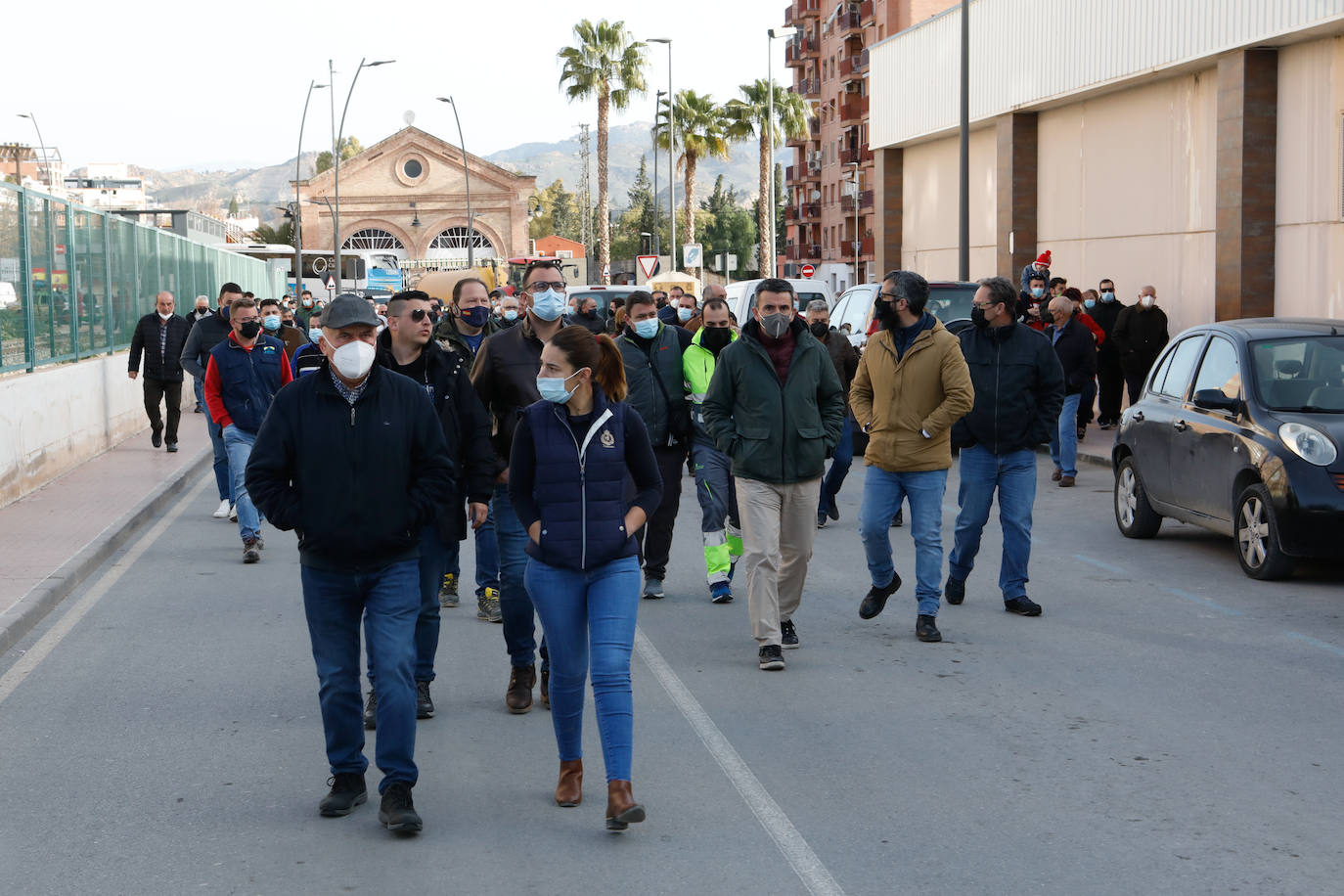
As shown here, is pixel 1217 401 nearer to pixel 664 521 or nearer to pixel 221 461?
pixel 664 521

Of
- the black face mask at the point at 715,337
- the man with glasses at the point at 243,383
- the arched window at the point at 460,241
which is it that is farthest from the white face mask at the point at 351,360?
the arched window at the point at 460,241

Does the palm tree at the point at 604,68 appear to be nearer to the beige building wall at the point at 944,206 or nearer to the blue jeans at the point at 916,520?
the beige building wall at the point at 944,206

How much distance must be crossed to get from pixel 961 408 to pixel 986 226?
85.9 feet

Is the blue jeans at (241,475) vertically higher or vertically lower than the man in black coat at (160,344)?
lower

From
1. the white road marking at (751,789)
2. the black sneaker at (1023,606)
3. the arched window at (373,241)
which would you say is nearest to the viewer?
the white road marking at (751,789)

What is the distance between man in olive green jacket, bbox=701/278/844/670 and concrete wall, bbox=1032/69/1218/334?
695 inches

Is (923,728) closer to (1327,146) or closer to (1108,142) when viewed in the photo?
(1327,146)

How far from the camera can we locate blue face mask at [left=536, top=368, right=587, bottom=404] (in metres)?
5.57

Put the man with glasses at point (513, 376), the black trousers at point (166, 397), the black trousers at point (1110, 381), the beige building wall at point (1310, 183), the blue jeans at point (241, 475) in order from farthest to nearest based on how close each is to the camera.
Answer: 1. the black trousers at point (1110, 381)
2. the beige building wall at point (1310, 183)
3. the black trousers at point (166, 397)
4. the blue jeans at point (241, 475)
5. the man with glasses at point (513, 376)

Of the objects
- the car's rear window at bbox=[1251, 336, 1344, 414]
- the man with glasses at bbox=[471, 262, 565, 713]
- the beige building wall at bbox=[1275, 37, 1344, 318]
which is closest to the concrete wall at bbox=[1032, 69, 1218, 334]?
the beige building wall at bbox=[1275, 37, 1344, 318]

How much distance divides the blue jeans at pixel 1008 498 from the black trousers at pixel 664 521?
69.7 inches

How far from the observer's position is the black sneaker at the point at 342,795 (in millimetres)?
5629

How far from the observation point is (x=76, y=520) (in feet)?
44.1

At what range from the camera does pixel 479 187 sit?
335 ft
